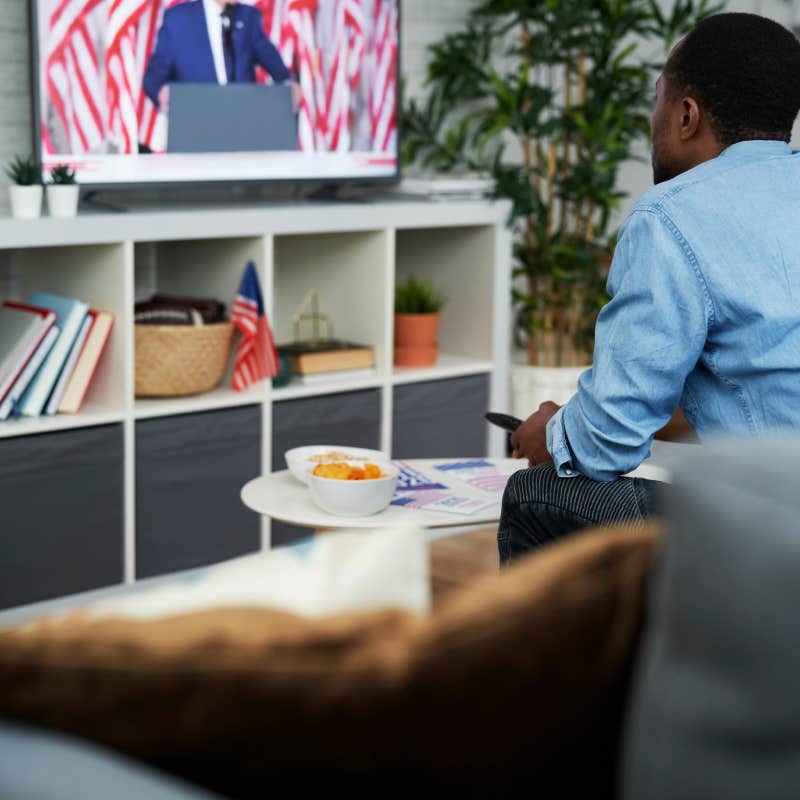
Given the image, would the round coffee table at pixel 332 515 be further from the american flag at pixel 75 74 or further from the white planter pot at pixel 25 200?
the american flag at pixel 75 74

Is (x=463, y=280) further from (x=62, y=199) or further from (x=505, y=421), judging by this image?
(x=505, y=421)

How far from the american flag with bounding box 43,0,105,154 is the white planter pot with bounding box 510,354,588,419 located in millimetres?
1480

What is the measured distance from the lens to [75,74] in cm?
319

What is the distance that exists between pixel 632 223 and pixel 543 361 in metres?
2.33

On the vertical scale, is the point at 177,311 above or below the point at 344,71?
below

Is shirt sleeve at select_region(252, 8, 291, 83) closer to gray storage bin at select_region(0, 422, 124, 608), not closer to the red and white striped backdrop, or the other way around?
the red and white striped backdrop

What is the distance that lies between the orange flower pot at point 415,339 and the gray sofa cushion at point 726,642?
2.98m

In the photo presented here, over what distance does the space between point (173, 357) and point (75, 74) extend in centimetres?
68

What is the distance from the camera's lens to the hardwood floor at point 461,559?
347cm

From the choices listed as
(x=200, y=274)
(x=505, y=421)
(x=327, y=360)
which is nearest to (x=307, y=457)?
(x=505, y=421)

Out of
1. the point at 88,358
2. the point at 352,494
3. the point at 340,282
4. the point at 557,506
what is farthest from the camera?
the point at 340,282

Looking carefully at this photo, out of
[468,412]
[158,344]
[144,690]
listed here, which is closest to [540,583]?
[144,690]

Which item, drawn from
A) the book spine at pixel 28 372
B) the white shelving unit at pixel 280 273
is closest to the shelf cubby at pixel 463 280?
the white shelving unit at pixel 280 273

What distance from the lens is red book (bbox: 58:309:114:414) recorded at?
10.1 feet
